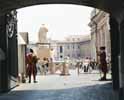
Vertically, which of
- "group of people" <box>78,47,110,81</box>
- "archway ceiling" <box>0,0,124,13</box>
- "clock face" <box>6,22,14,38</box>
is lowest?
"group of people" <box>78,47,110,81</box>

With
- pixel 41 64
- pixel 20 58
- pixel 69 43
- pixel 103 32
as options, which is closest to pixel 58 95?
pixel 20 58

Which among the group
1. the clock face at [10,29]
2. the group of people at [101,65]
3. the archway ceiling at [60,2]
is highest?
the archway ceiling at [60,2]

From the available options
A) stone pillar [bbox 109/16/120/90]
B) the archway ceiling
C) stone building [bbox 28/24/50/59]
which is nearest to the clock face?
the archway ceiling

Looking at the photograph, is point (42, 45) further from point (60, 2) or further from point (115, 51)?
point (115, 51)

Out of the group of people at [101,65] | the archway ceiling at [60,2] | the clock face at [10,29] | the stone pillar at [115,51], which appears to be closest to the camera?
the archway ceiling at [60,2]

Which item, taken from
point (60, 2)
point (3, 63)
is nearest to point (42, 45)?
point (60, 2)

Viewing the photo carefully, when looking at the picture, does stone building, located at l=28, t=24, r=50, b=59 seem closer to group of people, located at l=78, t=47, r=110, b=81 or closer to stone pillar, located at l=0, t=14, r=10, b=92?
group of people, located at l=78, t=47, r=110, b=81

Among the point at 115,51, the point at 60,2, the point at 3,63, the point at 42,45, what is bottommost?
the point at 3,63

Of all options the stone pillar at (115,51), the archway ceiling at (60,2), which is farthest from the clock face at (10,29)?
the stone pillar at (115,51)

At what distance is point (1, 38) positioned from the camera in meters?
21.1

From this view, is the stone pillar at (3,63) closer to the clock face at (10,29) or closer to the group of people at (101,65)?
the clock face at (10,29)

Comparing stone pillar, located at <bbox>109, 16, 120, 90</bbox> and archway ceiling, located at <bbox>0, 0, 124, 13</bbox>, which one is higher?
archway ceiling, located at <bbox>0, 0, 124, 13</bbox>

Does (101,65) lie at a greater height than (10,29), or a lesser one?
lesser

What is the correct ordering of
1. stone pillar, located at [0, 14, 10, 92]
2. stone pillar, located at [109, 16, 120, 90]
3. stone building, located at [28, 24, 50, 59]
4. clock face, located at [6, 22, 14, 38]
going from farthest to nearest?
stone building, located at [28, 24, 50, 59]
clock face, located at [6, 22, 14, 38]
stone pillar, located at [109, 16, 120, 90]
stone pillar, located at [0, 14, 10, 92]
